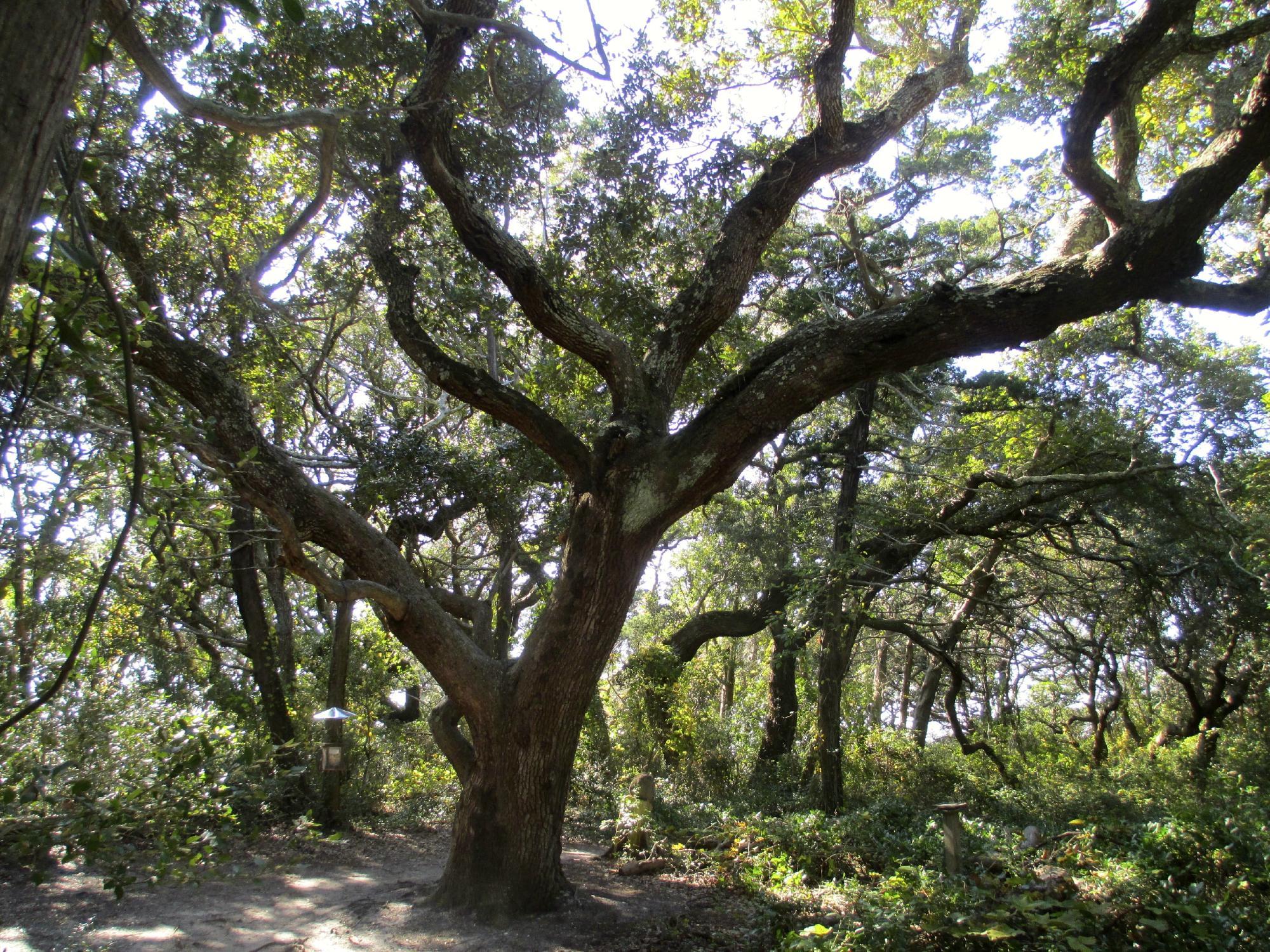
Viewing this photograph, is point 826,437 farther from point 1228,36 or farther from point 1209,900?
point 1209,900

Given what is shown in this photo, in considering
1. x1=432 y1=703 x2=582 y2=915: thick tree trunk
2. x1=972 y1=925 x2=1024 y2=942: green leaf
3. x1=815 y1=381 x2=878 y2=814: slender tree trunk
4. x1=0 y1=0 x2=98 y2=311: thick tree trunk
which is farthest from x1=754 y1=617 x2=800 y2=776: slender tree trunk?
x1=0 y1=0 x2=98 y2=311: thick tree trunk

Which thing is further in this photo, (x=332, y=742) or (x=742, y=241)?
(x=332, y=742)

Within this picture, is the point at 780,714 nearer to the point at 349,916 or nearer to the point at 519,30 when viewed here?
the point at 349,916

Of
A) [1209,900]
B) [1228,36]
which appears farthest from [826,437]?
[1209,900]

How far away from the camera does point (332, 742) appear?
943 cm

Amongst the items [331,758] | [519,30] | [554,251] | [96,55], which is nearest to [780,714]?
[331,758]

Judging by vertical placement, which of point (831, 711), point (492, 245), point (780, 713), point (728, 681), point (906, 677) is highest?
point (492, 245)

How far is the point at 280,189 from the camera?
27.0ft

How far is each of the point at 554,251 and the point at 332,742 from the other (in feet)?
21.6

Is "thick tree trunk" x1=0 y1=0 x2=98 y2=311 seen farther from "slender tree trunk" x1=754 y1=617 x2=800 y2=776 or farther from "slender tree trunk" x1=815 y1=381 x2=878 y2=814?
"slender tree trunk" x1=754 y1=617 x2=800 y2=776

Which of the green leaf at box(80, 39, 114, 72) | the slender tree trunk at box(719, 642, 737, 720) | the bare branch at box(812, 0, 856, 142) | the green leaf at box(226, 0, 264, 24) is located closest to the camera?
the green leaf at box(226, 0, 264, 24)

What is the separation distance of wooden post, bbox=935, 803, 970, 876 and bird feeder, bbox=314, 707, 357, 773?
5.79m

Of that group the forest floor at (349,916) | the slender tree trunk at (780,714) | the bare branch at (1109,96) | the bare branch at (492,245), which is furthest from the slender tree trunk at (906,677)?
the bare branch at (1109,96)

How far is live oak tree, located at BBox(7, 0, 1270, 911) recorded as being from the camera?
4.65 m
